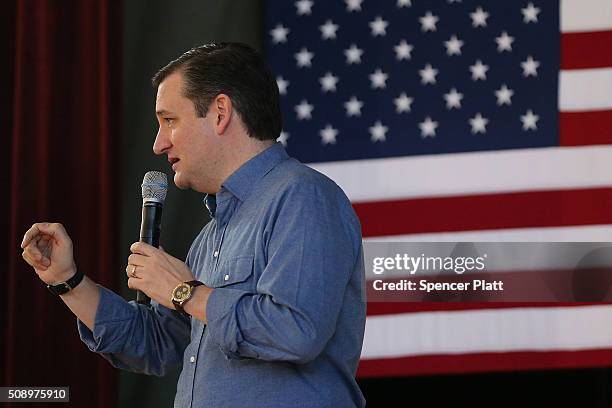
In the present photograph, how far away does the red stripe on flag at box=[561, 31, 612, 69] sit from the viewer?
3463mm

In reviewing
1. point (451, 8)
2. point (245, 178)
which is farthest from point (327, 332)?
point (451, 8)

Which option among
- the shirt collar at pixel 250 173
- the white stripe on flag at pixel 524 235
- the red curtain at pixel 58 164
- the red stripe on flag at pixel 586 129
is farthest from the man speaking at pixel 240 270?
the red stripe on flag at pixel 586 129

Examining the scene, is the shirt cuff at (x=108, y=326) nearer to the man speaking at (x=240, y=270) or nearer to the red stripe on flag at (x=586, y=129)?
the man speaking at (x=240, y=270)

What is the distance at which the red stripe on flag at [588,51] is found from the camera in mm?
3463

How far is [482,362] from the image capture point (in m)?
3.41

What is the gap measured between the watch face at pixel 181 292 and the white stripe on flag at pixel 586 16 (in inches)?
88.6

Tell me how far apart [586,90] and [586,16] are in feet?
0.89

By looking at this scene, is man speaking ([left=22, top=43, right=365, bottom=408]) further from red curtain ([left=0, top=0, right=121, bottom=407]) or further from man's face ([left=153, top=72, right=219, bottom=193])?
red curtain ([left=0, top=0, right=121, bottom=407])

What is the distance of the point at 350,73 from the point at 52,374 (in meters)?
1.52

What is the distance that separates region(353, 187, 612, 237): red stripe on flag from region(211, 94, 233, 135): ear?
166cm

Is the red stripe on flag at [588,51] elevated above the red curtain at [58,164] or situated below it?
above

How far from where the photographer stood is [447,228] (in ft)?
11.4

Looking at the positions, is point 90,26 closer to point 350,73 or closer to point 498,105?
point 350,73

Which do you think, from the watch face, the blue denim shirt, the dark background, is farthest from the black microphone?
the dark background
